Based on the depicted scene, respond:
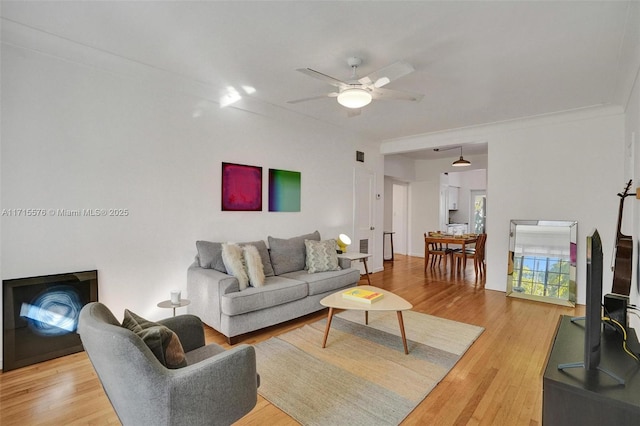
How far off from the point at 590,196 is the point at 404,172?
445 centimetres

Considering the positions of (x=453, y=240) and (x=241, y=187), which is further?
(x=453, y=240)

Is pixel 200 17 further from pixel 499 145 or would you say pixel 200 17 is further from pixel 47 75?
pixel 499 145

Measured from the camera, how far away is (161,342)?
57.5 inches

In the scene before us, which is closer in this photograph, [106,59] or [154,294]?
[106,59]

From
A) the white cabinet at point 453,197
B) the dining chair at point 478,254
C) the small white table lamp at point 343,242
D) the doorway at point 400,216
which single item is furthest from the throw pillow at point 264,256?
the white cabinet at point 453,197

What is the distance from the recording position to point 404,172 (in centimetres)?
846

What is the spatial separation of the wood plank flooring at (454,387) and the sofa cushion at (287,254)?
71cm

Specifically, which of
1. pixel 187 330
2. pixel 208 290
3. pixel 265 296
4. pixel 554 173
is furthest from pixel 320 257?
pixel 554 173

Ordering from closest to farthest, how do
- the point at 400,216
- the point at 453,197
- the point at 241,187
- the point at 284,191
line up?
the point at 241,187 < the point at 284,191 < the point at 400,216 < the point at 453,197

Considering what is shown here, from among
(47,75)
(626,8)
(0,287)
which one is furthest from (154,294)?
(626,8)

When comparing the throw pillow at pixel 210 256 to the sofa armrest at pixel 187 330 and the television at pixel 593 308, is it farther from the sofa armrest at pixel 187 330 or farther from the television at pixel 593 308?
the television at pixel 593 308

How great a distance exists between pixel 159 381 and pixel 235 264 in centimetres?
200

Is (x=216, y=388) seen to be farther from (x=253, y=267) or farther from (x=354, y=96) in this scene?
(x=354, y=96)

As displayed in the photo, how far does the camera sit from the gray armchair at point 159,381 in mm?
1244
